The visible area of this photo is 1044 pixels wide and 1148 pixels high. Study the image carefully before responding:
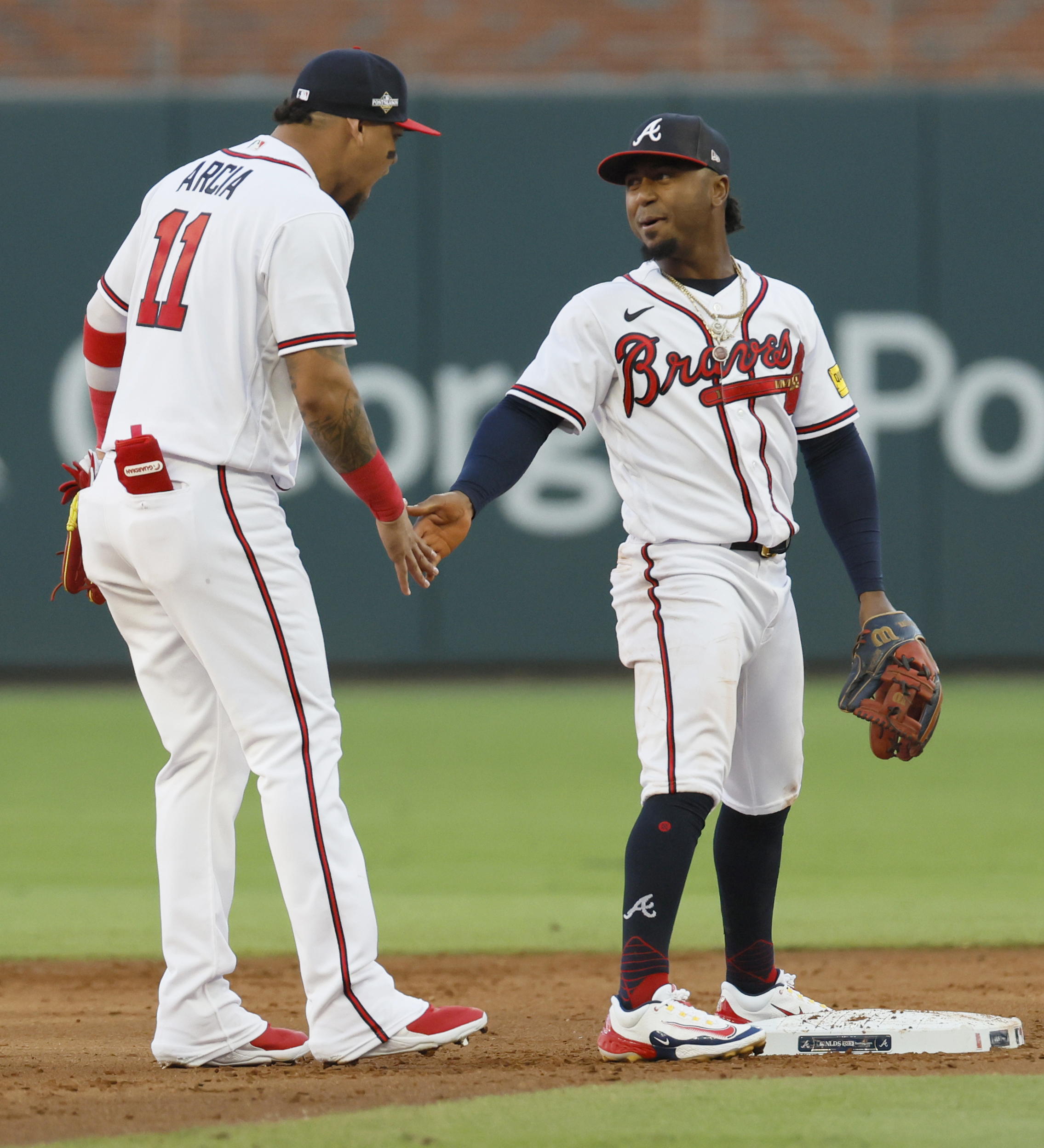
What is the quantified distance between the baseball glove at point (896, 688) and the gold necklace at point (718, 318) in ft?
2.12

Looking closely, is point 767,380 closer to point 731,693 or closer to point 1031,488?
point 731,693

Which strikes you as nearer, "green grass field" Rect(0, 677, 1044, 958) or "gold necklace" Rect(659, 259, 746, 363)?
"gold necklace" Rect(659, 259, 746, 363)

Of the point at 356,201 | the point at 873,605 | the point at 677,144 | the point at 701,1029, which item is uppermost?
the point at 677,144

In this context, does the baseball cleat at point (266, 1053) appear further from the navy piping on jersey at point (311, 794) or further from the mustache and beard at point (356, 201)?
the mustache and beard at point (356, 201)

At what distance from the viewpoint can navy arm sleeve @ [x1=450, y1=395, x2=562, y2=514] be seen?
3.43 meters

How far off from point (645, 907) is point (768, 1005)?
0.58 metres

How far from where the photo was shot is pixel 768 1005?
3.63m

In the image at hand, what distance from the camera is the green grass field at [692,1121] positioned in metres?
2.55

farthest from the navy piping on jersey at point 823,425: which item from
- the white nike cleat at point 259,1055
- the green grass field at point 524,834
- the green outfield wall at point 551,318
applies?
the green outfield wall at point 551,318

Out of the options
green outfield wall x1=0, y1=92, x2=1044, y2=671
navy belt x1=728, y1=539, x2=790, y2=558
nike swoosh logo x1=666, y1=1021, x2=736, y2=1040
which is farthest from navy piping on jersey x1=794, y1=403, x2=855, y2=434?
green outfield wall x1=0, y1=92, x2=1044, y2=671

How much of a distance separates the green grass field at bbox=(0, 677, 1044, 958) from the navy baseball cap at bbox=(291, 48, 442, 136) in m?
2.39

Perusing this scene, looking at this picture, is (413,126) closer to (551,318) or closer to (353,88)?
(353,88)

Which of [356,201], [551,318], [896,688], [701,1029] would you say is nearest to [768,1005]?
[701,1029]

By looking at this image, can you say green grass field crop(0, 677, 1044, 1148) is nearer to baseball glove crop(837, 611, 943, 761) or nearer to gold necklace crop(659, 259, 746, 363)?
baseball glove crop(837, 611, 943, 761)
